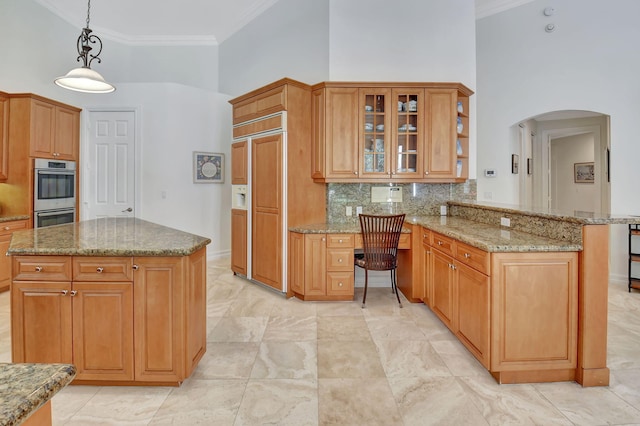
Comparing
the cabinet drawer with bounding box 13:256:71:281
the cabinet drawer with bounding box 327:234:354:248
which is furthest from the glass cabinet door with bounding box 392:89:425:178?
the cabinet drawer with bounding box 13:256:71:281

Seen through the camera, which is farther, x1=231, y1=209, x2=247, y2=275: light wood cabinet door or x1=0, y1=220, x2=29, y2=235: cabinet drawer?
x1=231, y1=209, x2=247, y2=275: light wood cabinet door

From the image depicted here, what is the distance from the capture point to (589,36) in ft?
14.6

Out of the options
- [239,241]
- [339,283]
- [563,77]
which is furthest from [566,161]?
[239,241]

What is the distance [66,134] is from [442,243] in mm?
5126

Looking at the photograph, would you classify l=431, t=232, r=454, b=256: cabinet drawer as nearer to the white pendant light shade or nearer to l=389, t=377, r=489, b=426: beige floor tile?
l=389, t=377, r=489, b=426: beige floor tile

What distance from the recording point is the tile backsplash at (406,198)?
411cm

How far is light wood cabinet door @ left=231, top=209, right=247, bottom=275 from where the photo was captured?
4.33m

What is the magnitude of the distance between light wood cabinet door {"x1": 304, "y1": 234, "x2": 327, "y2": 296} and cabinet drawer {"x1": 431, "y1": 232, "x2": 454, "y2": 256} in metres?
1.11

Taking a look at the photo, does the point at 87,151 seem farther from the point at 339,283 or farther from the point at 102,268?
the point at 339,283

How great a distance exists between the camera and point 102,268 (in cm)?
196

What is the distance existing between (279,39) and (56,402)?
5133 mm

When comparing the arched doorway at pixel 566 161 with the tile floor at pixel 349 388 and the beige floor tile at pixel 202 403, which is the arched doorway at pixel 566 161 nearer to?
the tile floor at pixel 349 388

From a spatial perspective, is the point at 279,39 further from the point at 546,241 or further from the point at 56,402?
the point at 56,402

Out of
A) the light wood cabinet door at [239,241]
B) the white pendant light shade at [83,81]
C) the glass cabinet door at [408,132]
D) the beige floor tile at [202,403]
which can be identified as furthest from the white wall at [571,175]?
the white pendant light shade at [83,81]
